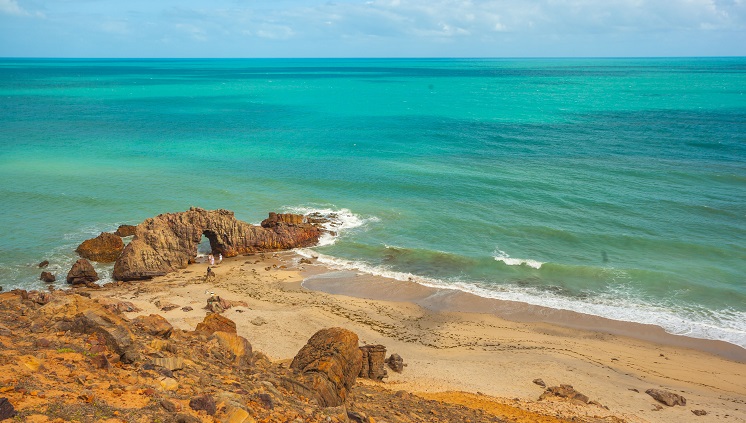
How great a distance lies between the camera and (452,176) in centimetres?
5688

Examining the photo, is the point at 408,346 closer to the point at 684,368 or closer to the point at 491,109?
the point at 684,368

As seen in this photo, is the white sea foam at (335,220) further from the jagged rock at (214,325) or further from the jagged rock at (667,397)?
the jagged rock at (667,397)

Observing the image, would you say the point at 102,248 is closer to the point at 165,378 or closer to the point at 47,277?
the point at 47,277

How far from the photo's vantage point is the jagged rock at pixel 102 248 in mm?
37472

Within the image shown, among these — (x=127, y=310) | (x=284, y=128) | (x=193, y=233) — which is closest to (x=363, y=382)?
(x=127, y=310)

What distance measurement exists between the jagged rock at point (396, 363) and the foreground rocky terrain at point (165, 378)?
8.67 ft

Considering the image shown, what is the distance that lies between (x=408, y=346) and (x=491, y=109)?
86.7 metres

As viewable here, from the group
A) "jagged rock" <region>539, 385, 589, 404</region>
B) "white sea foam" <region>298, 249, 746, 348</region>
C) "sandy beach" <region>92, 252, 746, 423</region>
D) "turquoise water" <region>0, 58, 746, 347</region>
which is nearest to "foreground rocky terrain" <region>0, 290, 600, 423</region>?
"jagged rock" <region>539, 385, 589, 404</region>

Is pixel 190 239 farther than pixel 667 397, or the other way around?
pixel 190 239

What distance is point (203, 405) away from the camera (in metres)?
13.9

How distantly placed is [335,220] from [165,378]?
30.5 meters

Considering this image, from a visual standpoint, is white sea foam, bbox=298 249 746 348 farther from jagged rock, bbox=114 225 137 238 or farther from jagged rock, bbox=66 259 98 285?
jagged rock, bbox=114 225 137 238

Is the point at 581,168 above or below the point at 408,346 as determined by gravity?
above

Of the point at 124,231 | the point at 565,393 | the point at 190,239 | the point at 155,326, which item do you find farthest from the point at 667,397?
the point at 124,231
